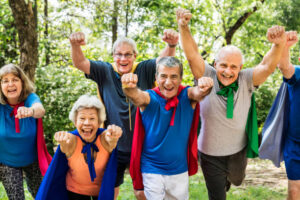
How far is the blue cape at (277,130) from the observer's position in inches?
144

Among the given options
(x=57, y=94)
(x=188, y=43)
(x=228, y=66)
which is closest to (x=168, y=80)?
(x=188, y=43)

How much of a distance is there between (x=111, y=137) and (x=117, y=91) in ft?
2.78

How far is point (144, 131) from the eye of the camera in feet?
10.6

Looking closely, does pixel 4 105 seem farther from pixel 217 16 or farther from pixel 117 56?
pixel 217 16

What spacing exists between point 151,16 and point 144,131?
22.0ft

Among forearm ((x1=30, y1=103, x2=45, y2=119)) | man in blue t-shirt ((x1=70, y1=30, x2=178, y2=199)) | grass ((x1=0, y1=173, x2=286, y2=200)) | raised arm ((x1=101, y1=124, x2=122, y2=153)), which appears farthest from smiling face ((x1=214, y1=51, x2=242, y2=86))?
grass ((x1=0, y1=173, x2=286, y2=200))

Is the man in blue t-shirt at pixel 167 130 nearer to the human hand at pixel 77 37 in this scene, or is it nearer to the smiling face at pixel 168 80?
the smiling face at pixel 168 80

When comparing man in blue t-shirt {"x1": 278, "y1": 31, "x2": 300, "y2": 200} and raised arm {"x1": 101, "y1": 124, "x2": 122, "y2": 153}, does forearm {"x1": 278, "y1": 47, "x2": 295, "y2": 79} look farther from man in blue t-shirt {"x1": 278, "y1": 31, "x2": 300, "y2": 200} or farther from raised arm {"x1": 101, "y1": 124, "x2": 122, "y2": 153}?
raised arm {"x1": 101, "y1": 124, "x2": 122, "y2": 153}

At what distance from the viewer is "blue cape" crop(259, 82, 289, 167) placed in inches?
144

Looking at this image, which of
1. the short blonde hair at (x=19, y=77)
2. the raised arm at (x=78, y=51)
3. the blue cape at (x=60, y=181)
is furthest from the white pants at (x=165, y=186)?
the short blonde hair at (x=19, y=77)

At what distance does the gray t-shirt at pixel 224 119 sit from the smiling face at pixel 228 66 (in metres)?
0.11

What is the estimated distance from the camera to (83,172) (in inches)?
125

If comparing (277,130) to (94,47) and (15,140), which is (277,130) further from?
(94,47)

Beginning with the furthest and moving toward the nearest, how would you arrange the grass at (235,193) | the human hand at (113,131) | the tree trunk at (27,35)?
1. the tree trunk at (27,35)
2. the grass at (235,193)
3. the human hand at (113,131)
